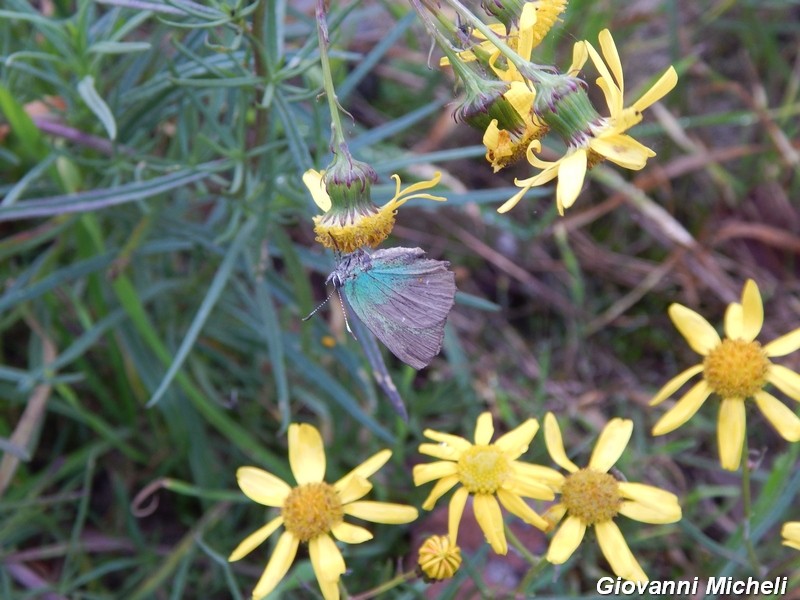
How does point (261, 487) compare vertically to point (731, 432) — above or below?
below

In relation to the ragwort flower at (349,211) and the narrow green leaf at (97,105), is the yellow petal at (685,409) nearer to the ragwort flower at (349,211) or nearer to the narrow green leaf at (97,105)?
the ragwort flower at (349,211)

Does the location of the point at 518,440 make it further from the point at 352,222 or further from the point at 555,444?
the point at 352,222

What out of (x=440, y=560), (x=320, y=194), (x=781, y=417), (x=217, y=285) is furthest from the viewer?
(x=217, y=285)

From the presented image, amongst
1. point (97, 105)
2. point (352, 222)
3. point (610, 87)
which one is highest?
point (610, 87)

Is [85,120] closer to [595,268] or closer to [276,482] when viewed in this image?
[276,482]

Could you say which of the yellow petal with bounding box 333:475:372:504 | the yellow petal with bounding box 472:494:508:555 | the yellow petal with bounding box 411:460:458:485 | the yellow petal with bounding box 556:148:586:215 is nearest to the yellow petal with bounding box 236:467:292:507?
the yellow petal with bounding box 333:475:372:504

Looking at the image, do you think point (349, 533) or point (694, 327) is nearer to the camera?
point (349, 533)

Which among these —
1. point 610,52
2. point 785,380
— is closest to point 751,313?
point 785,380

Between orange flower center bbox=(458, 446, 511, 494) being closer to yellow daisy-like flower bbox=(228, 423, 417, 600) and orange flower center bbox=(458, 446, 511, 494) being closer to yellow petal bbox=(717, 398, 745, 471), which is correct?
yellow daisy-like flower bbox=(228, 423, 417, 600)
